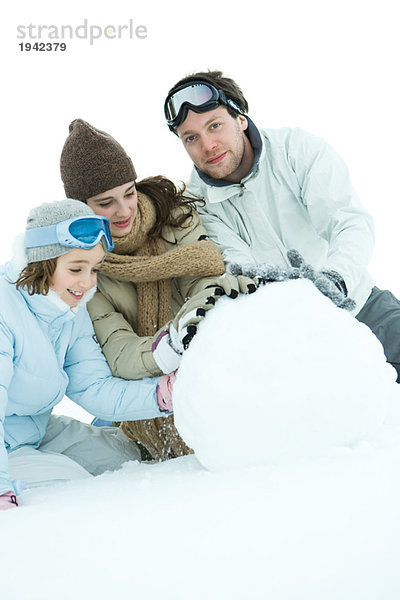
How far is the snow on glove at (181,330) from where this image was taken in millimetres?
1507

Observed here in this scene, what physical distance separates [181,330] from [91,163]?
75cm

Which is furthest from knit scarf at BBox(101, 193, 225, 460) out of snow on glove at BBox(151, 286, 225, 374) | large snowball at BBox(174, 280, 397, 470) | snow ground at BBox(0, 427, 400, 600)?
snow ground at BBox(0, 427, 400, 600)

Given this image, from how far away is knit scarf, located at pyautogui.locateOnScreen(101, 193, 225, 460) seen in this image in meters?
1.96

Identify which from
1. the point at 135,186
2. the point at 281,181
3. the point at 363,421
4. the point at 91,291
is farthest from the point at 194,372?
the point at 281,181

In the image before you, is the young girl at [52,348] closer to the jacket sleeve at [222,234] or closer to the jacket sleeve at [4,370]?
the jacket sleeve at [4,370]

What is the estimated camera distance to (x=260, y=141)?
2396 mm

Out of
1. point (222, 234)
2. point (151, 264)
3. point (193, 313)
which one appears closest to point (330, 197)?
point (222, 234)

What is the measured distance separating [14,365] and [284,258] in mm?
1171

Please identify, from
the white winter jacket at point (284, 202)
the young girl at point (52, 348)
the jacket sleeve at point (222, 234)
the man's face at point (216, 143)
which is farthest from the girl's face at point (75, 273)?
the man's face at point (216, 143)

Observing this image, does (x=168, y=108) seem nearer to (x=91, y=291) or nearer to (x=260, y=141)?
(x=260, y=141)

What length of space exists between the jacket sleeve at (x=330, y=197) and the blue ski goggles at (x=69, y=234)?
851 millimetres

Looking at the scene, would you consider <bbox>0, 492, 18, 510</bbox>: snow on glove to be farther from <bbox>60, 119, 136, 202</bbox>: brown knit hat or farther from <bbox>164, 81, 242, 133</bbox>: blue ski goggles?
<bbox>164, 81, 242, 133</bbox>: blue ski goggles

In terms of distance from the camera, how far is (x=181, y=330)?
5.24ft

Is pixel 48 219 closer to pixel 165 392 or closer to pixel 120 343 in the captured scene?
pixel 120 343
